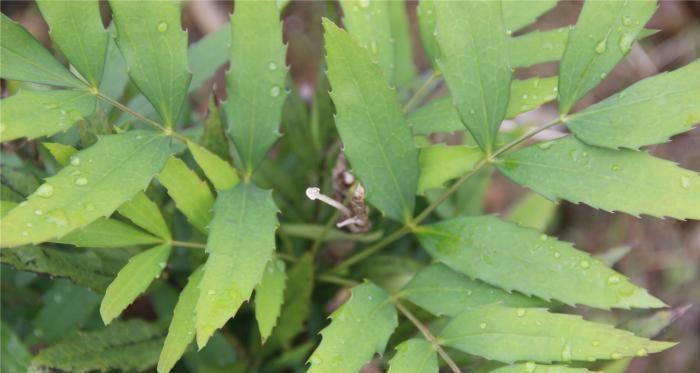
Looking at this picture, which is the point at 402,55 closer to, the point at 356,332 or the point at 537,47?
the point at 537,47

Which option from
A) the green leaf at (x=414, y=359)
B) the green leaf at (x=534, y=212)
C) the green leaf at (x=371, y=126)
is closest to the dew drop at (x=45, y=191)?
the green leaf at (x=371, y=126)

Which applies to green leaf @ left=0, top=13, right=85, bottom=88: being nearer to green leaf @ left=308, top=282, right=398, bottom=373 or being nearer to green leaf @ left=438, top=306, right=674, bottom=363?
green leaf @ left=308, top=282, right=398, bottom=373

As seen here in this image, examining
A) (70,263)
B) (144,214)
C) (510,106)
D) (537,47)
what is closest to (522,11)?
(537,47)

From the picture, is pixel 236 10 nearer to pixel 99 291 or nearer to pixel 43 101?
pixel 43 101

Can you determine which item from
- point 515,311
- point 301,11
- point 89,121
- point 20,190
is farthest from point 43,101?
point 301,11

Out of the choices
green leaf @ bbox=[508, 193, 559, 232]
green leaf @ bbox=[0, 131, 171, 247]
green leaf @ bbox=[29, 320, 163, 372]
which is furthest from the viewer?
green leaf @ bbox=[508, 193, 559, 232]

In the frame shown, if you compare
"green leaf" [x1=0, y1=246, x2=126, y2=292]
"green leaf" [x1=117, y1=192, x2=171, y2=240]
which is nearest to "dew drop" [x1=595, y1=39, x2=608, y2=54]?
"green leaf" [x1=117, y1=192, x2=171, y2=240]
